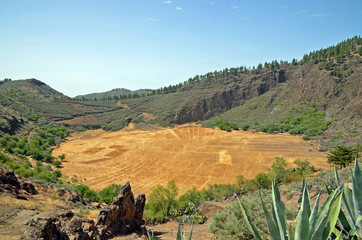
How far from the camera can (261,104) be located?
206 feet

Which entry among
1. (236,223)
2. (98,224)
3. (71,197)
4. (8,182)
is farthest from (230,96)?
(98,224)

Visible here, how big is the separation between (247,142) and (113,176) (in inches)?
937

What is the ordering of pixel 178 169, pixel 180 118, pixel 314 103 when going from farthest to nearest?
pixel 180 118, pixel 314 103, pixel 178 169

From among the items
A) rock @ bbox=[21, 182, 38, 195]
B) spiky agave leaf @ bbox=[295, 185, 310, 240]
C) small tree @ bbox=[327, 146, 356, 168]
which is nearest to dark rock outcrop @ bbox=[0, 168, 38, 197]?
rock @ bbox=[21, 182, 38, 195]

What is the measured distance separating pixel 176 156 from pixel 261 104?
3978 cm

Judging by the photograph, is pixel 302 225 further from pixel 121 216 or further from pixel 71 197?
pixel 71 197

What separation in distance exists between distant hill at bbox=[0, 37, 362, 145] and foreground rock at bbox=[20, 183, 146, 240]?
34.9 m

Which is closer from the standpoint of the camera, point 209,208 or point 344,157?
point 209,208

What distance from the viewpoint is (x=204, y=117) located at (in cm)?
6375

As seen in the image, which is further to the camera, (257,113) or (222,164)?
(257,113)

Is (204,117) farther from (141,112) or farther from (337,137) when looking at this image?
(337,137)

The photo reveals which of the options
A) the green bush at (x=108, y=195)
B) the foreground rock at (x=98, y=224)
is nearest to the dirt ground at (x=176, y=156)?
the green bush at (x=108, y=195)

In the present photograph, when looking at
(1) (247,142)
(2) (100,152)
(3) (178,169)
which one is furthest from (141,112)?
(3) (178,169)

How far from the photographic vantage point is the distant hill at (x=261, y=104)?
44.0m
